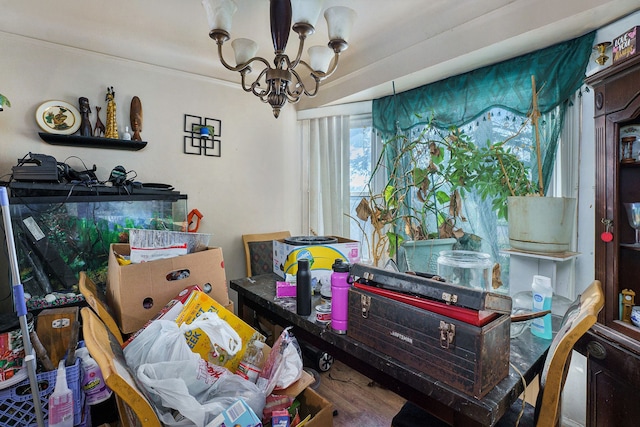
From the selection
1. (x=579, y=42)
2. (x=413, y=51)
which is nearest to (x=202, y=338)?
(x=413, y=51)

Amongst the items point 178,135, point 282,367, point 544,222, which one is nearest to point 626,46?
point 544,222

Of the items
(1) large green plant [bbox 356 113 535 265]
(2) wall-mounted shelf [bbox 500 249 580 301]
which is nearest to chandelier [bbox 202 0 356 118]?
(1) large green plant [bbox 356 113 535 265]

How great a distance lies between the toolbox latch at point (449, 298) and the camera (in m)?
0.88

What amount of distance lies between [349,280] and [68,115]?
235cm

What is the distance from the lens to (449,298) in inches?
34.9

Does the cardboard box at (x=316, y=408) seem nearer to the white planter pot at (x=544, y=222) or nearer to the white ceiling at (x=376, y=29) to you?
the white planter pot at (x=544, y=222)

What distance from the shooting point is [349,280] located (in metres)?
1.19

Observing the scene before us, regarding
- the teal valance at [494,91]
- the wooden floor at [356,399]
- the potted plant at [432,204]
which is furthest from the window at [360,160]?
the wooden floor at [356,399]

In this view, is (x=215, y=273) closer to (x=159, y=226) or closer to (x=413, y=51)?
(x=159, y=226)

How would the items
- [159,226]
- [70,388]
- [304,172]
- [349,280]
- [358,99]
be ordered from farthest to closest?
[304,172]
[358,99]
[159,226]
[70,388]
[349,280]

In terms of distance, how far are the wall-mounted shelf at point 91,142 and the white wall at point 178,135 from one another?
0.04 m

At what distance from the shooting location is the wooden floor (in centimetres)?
186

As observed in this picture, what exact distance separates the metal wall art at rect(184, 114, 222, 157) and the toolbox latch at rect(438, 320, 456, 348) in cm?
255

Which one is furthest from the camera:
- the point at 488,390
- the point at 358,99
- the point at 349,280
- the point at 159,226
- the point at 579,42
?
the point at 358,99
